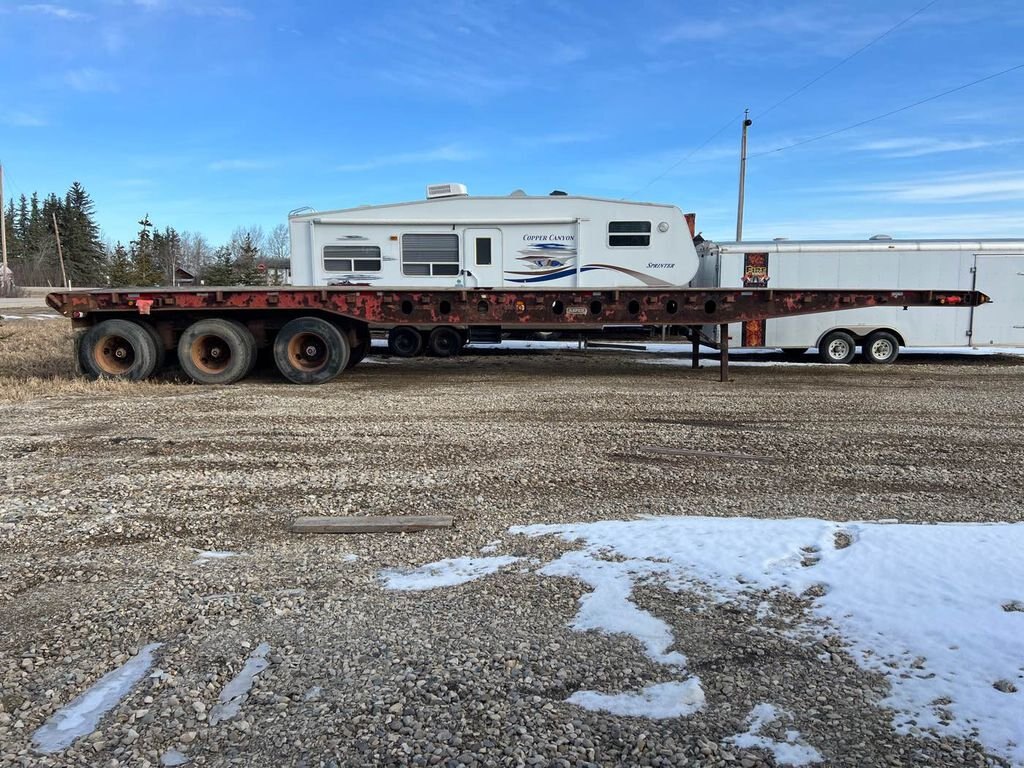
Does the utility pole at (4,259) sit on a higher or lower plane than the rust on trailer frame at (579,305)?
higher

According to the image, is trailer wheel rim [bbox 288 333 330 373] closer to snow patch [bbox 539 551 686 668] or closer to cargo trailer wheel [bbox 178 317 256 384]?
cargo trailer wheel [bbox 178 317 256 384]

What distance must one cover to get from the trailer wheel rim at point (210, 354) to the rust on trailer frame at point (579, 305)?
1.74 ft

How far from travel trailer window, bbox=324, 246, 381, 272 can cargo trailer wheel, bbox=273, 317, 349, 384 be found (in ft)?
4.06

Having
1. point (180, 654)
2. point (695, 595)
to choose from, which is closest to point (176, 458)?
point (180, 654)

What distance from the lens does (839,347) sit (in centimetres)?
1575

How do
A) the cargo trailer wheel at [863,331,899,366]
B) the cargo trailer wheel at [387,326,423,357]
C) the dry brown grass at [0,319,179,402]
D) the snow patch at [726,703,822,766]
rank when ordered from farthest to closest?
the cargo trailer wheel at [387,326,423,357] < the cargo trailer wheel at [863,331,899,366] < the dry brown grass at [0,319,179,402] < the snow patch at [726,703,822,766]

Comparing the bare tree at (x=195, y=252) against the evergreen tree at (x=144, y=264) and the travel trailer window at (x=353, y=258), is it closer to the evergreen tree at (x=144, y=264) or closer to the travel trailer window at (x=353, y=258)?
the evergreen tree at (x=144, y=264)

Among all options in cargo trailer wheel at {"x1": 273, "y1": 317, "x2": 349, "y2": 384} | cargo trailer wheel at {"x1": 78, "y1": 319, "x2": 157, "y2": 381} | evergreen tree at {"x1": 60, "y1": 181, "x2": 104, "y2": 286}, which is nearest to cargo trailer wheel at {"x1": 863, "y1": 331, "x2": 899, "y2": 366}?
cargo trailer wheel at {"x1": 273, "y1": 317, "x2": 349, "y2": 384}

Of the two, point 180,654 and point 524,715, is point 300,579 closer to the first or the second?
point 180,654

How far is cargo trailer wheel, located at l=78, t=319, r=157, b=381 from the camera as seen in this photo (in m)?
11.8

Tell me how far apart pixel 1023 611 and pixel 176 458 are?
21.4ft

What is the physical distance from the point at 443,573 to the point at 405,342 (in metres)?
13.7

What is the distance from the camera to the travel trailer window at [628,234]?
12.4 m

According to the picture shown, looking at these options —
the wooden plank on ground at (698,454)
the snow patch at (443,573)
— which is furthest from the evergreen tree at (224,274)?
the snow patch at (443,573)
